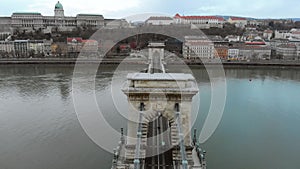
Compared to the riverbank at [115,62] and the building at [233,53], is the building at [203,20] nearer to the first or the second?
the building at [233,53]

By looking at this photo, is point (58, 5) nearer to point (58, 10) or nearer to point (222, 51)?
point (58, 10)

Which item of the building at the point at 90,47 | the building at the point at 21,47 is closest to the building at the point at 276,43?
the building at the point at 90,47

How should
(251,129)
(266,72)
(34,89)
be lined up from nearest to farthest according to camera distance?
(251,129) < (34,89) < (266,72)

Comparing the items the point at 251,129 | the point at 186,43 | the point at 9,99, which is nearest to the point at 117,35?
the point at 186,43

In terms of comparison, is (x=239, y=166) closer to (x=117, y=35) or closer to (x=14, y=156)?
(x=14, y=156)

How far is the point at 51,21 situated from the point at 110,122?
3679cm

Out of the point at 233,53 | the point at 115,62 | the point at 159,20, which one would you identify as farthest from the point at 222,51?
the point at 159,20

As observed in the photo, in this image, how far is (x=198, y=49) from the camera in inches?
887

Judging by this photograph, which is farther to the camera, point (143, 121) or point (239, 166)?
point (239, 166)

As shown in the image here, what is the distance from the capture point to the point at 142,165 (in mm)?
3021

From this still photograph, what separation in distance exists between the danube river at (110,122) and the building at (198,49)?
32.1 ft

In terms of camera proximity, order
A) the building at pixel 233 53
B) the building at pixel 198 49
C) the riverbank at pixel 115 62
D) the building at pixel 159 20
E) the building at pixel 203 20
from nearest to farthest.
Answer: the riverbank at pixel 115 62 → the building at pixel 198 49 → the building at pixel 233 53 → the building at pixel 159 20 → the building at pixel 203 20

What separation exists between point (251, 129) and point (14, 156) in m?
5.93

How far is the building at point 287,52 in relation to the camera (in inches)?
926
